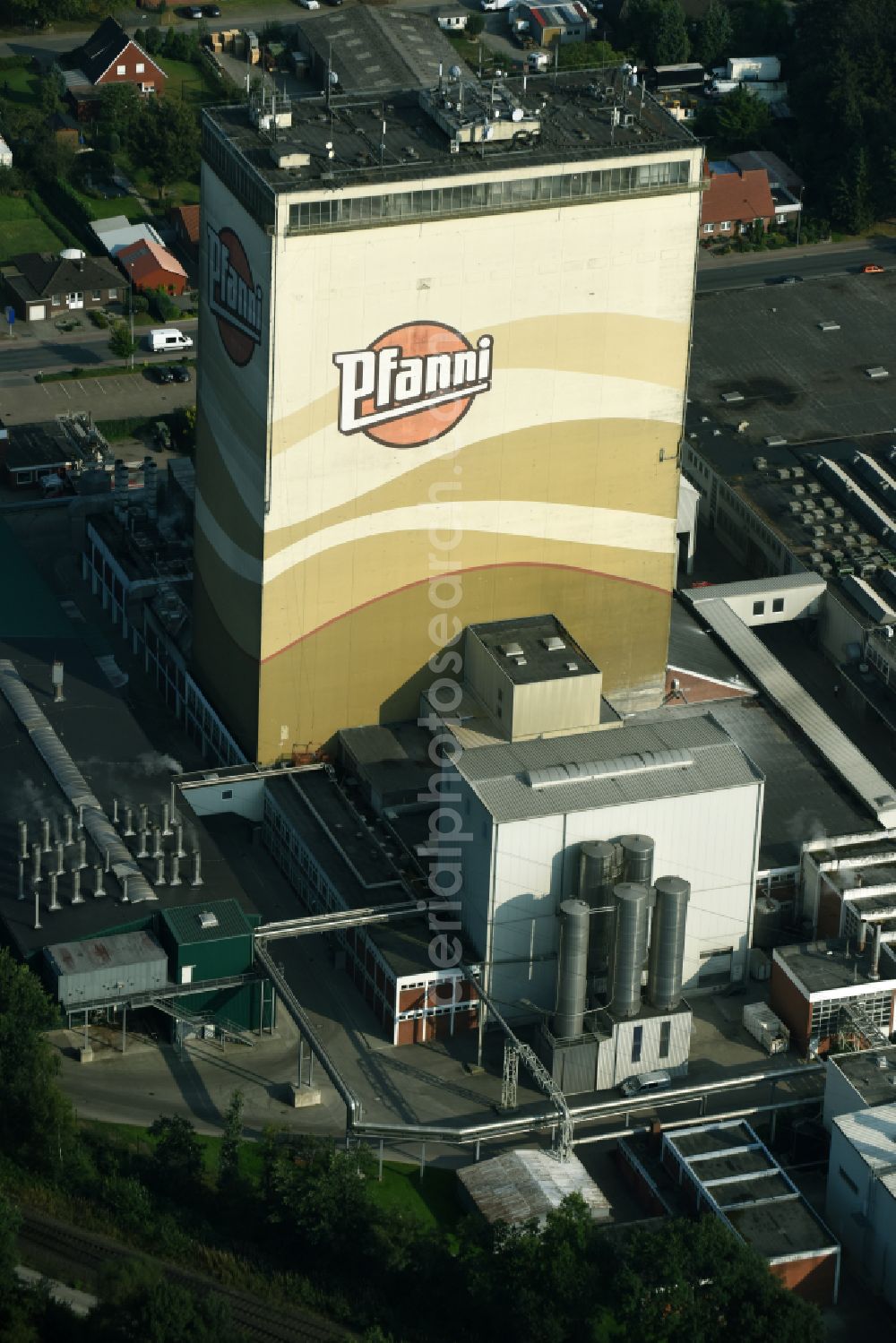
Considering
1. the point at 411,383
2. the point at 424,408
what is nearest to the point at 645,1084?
the point at 424,408

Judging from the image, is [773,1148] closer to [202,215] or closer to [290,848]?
[290,848]

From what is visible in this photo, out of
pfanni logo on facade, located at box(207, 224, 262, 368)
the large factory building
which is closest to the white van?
the large factory building

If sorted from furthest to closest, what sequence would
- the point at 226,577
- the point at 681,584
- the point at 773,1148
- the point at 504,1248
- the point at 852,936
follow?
the point at 681,584
the point at 226,577
the point at 852,936
the point at 773,1148
the point at 504,1248

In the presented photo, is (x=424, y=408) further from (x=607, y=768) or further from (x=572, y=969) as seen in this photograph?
(x=572, y=969)

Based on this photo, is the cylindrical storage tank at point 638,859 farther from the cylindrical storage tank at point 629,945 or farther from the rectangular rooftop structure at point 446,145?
the rectangular rooftop structure at point 446,145

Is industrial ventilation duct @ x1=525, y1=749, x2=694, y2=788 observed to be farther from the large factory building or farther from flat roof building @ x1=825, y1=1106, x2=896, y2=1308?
flat roof building @ x1=825, y1=1106, x2=896, y2=1308

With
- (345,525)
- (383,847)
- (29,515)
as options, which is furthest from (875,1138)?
(29,515)

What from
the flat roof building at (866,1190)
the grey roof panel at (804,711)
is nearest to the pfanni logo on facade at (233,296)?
the grey roof panel at (804,711)
